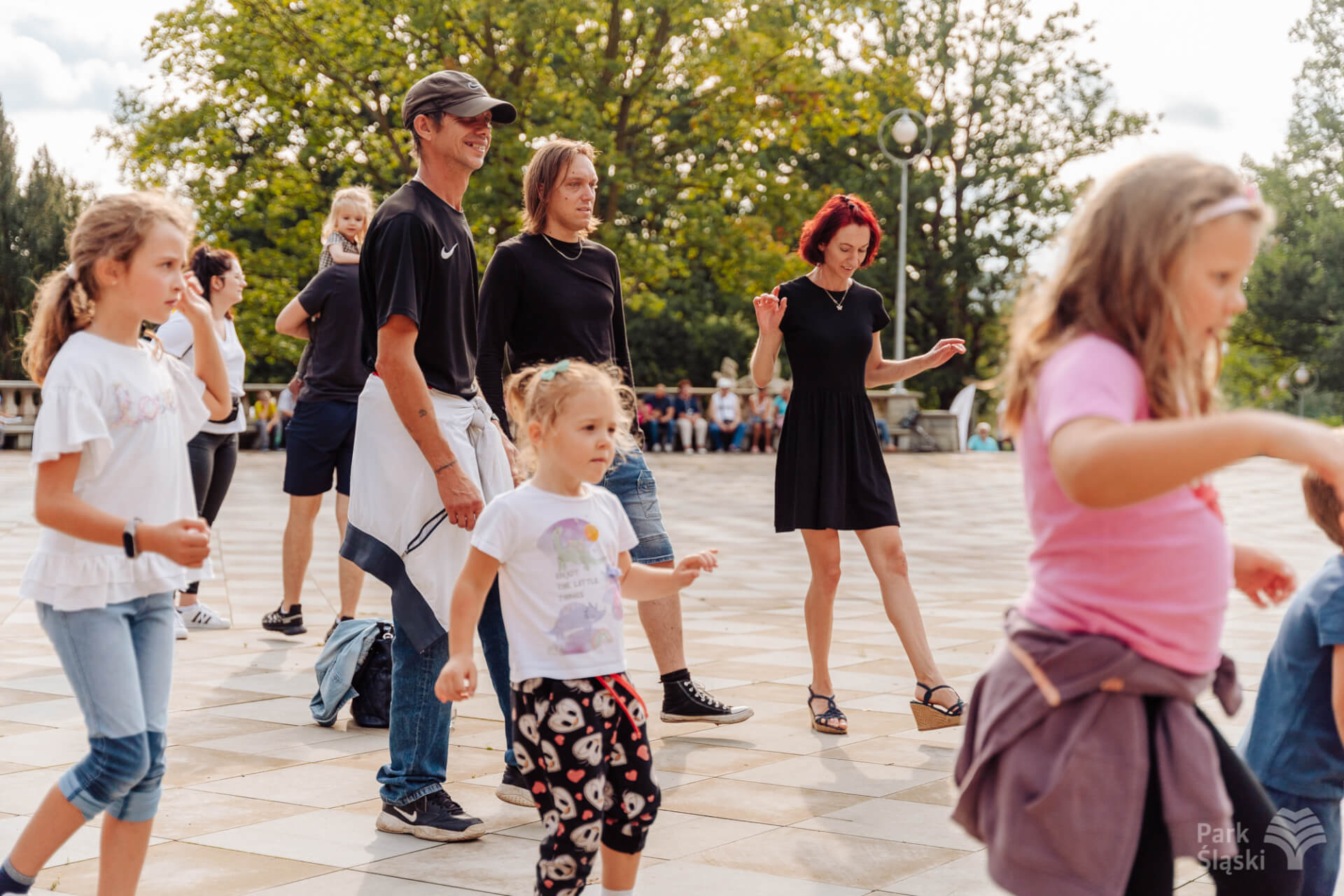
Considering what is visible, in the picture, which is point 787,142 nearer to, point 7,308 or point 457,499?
point 7,308

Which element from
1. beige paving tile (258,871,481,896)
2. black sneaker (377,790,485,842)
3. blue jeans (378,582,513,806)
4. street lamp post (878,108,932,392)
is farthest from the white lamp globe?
beige paving tile (258,871,481,896)

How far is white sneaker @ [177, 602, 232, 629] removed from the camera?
310 inches

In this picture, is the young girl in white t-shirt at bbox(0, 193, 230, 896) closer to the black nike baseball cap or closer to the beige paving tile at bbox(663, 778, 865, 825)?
the black nike baseball cap

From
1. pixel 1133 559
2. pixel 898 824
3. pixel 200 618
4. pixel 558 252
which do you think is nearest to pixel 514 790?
pixel 898 824

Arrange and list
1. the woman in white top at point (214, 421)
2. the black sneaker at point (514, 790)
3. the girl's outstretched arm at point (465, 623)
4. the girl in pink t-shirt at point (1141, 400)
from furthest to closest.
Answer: the woman in white top at point (214, 421)
the black sneaker at point (514, 790)
the girl's outstretched arm at point (465, 623)
the girl in pink t-shirt at point (1141, 400)

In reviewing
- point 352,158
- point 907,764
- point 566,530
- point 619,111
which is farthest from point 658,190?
point 566,530

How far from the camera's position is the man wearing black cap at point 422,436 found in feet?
13.4

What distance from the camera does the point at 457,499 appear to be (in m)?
4.07

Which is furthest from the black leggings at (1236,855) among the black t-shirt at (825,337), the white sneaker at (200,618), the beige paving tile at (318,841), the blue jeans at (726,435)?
the blue jeans at (726,435)

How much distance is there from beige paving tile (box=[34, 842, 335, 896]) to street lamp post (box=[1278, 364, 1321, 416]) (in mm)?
52142

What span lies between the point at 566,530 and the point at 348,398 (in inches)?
172

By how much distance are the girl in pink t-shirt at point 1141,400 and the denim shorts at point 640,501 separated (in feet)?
10.2

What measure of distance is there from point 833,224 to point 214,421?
3087 mm

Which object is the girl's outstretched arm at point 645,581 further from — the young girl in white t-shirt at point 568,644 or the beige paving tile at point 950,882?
the beige paving tile at point 950,882
